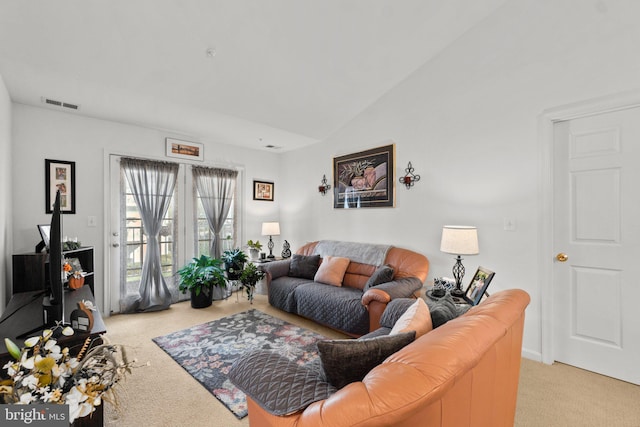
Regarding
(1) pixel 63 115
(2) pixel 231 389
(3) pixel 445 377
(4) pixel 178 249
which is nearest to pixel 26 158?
(1) pixel 63 115

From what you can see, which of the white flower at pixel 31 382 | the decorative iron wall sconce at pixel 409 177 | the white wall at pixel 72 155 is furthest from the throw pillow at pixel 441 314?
the white wall at pixel 72 155

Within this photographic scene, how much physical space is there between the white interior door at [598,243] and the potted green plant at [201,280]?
3.74 meters

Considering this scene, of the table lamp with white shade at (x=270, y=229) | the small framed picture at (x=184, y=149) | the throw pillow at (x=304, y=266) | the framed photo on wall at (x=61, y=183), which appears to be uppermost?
the small framed picture at (x=184, y=149)

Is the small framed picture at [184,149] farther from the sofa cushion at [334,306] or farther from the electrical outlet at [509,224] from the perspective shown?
the electrical outlet at [509,224]

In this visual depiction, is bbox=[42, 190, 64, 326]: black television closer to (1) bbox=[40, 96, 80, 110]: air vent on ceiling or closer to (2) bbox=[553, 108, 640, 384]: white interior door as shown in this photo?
(1) bbox=[40, 96, 80, 110]: air vent on ceiling

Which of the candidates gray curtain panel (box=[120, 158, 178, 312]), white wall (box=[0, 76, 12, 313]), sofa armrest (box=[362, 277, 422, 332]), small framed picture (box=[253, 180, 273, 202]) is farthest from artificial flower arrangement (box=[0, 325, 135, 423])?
small framed picture (box=[253, 180, 273, 202])

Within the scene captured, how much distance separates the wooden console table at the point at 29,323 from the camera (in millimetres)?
1646

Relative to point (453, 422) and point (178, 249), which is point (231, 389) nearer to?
point (453, 422)

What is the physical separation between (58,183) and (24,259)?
1.01m

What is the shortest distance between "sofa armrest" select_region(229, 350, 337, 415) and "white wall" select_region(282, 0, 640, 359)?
2396mm

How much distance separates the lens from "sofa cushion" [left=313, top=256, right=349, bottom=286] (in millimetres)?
3623

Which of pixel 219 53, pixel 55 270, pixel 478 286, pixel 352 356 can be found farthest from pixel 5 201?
pixel 478 286

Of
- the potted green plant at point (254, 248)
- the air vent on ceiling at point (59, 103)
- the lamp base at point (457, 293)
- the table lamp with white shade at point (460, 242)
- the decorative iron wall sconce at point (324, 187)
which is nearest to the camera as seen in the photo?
the lamp base at point (457, 293)

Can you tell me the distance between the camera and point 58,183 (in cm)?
337
